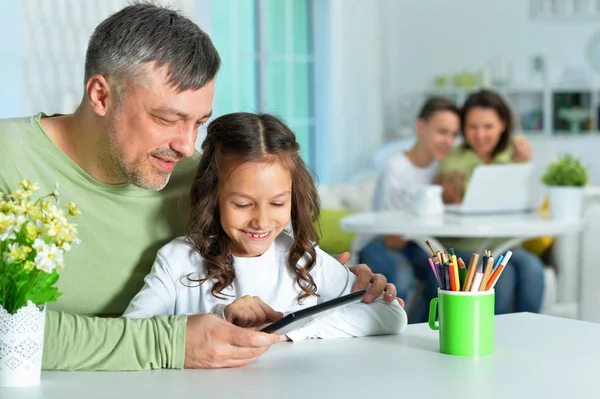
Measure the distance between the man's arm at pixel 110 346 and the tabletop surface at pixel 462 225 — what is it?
2074 mm

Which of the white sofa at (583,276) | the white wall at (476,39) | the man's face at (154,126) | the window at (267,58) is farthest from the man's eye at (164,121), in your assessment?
the white wall at (476,39)

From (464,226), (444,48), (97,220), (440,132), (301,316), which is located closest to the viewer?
(301,316)

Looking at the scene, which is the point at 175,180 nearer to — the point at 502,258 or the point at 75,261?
the point at 75,261

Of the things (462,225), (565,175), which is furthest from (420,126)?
(462,225)

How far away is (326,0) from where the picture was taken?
6.55m

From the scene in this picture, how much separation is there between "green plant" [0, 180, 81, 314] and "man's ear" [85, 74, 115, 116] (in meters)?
0.53

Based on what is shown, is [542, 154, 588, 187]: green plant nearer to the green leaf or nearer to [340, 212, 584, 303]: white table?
[340, 212, 584, 303]: white table

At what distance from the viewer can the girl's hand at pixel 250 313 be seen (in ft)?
4.83

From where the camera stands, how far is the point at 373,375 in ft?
4.27

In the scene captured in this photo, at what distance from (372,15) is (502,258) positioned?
582cm

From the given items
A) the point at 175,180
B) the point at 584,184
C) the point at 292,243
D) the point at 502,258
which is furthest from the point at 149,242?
the point at 584,184

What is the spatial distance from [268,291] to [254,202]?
0.18m

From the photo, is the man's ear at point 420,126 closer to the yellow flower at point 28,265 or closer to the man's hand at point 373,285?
the man's hand at point 373,285

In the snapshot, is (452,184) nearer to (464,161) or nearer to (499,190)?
(464,161)
